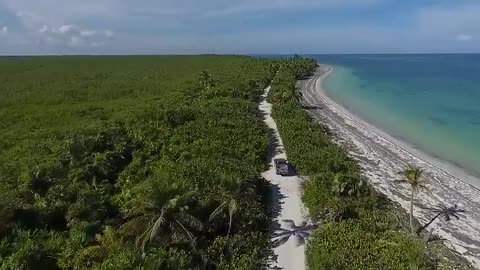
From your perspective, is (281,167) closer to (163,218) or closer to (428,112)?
(163,218)

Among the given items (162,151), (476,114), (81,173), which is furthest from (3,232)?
(476,114)

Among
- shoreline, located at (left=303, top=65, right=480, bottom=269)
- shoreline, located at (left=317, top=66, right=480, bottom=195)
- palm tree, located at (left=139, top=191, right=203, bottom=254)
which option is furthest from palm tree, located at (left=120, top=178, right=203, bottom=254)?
shoreline, located at (left=317, top=66, right=480, bottom=195)

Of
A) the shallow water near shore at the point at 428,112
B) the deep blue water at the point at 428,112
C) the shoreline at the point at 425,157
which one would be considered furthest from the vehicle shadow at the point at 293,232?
the deep blue water at the point at 428,112

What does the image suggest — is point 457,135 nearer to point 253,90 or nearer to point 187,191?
point 253,90

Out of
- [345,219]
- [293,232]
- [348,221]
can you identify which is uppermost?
[348,221]

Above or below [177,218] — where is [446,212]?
below

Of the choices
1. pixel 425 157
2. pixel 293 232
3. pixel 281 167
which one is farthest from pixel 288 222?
pixel 425 157

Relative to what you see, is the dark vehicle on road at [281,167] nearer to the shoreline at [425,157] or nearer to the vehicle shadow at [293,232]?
the vehicle shadow at [293,232]
